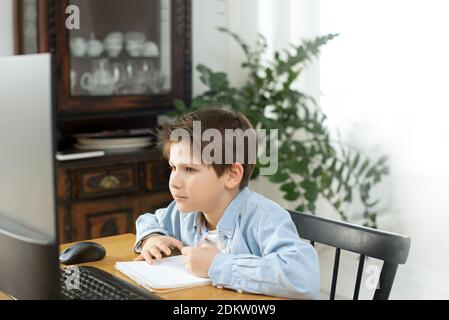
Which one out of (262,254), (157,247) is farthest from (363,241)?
(157,247)

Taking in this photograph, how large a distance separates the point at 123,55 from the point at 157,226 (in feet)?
5.89

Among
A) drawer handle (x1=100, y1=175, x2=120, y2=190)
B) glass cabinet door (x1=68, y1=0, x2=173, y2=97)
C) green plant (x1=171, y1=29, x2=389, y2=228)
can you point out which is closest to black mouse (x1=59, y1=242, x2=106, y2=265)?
drawer handle (x1=100, y1=175, x2=120, y2=190)

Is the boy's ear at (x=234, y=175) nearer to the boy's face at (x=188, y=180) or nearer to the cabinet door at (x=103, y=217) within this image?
the boy's face at (x=188, y=180)

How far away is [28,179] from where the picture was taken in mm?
1024

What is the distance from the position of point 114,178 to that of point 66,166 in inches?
9.4

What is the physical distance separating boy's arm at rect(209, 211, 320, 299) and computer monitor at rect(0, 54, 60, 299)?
390 mm

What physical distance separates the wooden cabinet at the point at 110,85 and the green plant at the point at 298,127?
0.20m

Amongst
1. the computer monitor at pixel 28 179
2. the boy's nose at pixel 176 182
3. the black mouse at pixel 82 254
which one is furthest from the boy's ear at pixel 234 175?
the computer monitor at pixel 28 179

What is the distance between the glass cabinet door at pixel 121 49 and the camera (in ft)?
10.2

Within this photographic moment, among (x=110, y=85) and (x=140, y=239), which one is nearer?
(x=140, y=239)

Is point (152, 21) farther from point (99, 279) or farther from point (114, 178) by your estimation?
point (99, 279)

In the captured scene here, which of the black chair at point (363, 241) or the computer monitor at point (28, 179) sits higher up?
the computer monitor at point (28, 179)

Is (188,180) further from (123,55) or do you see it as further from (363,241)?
(123,55)
